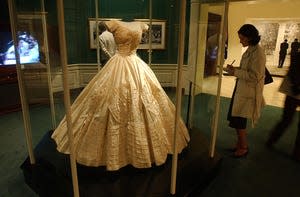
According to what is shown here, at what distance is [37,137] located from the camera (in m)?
2.58

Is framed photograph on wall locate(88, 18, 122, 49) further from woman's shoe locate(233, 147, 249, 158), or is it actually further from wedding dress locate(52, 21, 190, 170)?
woman's shoe locate(233, 147, 249, 158)

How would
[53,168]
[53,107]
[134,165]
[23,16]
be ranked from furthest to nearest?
1. [53,107]
2. [23,16]
3. [53,168]
4. [134,165]

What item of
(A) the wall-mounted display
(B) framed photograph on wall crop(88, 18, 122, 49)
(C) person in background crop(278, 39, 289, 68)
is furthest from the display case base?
(C) person in background crop(278, 39, 289, 68)

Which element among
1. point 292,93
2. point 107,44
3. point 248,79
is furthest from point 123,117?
point 292,93

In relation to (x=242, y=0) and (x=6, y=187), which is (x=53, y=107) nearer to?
(x=6, y=187)

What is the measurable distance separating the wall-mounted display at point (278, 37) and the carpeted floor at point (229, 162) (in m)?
4.50

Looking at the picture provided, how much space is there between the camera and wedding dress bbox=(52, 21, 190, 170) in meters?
1.65

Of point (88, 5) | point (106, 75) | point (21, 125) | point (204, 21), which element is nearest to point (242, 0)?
point (204, 21)

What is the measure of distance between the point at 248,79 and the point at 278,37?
20.0 ft

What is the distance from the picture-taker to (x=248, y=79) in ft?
7.12

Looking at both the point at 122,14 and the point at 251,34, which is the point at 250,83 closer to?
the point at 251,34

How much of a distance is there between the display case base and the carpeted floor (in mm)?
155

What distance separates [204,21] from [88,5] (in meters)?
1.55

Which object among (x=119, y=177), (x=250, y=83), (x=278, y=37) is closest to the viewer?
(x=119, y=177)
